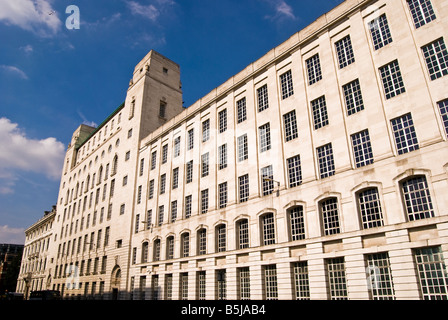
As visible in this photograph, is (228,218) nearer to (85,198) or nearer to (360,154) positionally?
(360,154)

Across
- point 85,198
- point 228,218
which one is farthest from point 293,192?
point 85,198

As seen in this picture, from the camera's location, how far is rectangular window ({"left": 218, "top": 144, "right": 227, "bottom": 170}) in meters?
31.9

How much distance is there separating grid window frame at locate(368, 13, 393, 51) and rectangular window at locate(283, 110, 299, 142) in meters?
7.72

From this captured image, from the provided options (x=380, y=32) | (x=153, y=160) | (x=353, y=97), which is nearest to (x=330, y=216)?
(x=353, y=97)

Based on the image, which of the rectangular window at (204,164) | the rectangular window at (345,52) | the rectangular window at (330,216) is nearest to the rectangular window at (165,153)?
the rectangular window at (204,164)

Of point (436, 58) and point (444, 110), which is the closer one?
point (444, 110)

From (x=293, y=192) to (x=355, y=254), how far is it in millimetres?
6338

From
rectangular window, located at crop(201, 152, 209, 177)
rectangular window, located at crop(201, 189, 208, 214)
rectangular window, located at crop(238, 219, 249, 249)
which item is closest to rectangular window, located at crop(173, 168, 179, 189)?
rectangular window, located at crop(201, 152, 209, 177)

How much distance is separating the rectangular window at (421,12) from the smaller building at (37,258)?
250 ft

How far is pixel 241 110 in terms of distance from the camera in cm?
3206

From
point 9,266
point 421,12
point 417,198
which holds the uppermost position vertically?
point 421,12

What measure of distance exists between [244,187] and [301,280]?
9.60m

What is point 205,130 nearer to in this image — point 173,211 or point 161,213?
point 173,211

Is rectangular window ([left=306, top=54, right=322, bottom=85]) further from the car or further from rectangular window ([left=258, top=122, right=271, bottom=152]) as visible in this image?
the car
